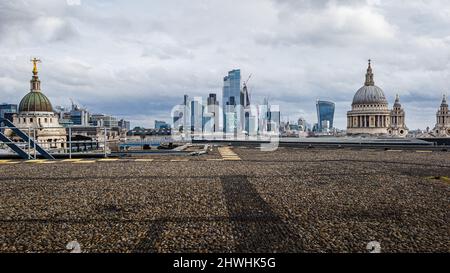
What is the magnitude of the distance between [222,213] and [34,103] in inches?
5158

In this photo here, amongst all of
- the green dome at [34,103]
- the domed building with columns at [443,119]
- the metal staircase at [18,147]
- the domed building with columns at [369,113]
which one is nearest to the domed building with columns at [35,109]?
the green dome at [34,103]

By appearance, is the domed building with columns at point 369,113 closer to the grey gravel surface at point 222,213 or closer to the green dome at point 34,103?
the green dome at point 34,103

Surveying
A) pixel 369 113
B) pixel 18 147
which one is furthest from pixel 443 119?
pixel 18 147

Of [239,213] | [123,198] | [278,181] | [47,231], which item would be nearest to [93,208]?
[123,198]

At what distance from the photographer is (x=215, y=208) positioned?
8.35 m

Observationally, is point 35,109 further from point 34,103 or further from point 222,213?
point 222,213

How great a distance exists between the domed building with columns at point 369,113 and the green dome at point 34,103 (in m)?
122

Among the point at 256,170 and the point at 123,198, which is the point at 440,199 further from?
the point at 123,198

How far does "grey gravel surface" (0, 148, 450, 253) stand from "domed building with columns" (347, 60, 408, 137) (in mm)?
149721

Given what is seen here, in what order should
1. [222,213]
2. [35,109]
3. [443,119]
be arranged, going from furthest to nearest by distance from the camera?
[443,119] < [35,109] < [222,213]

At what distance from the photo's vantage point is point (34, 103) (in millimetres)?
121125

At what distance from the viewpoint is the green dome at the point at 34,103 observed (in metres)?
121

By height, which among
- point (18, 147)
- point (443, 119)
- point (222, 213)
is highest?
point (443, 119)
